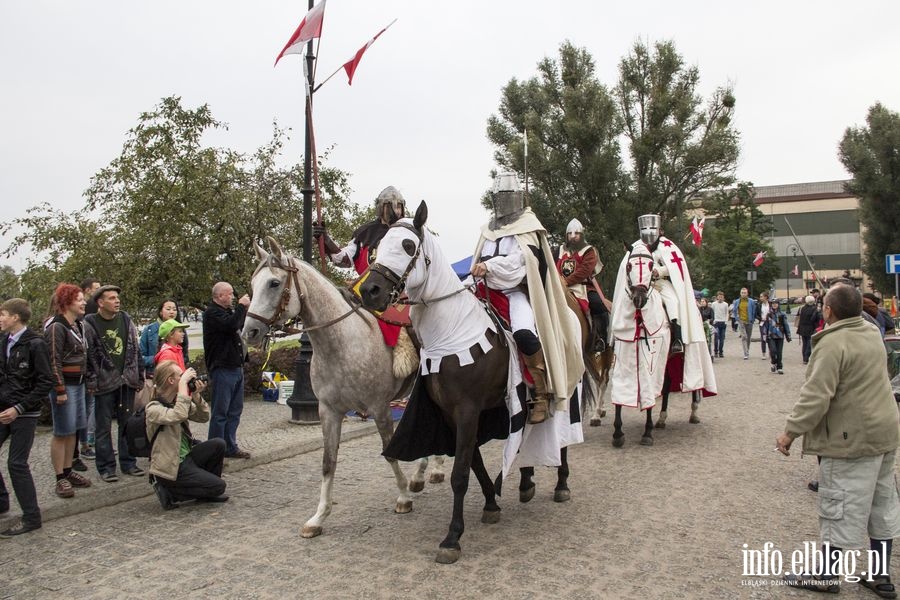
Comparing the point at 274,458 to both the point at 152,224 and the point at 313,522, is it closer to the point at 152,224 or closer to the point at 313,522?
the point at 313,522

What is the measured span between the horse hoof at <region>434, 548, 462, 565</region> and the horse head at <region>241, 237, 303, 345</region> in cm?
211

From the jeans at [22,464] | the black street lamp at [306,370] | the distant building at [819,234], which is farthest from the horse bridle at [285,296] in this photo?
the distant building at [819,234]

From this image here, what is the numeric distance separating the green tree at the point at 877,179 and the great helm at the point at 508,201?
36985mm

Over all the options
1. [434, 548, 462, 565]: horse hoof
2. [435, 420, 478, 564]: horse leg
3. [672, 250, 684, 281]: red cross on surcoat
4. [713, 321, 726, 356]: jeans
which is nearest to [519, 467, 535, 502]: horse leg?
[435, 420, 478, 564]: horse leg

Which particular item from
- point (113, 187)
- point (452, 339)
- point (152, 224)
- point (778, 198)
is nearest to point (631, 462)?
point (452, 339)

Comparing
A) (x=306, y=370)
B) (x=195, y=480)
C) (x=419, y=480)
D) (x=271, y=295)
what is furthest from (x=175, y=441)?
(x=306, y=370)

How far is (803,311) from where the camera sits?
1734 cm

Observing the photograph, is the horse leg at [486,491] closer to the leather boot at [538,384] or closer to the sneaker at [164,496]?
the leather boot at [538,384]

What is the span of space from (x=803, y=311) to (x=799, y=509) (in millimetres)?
13485

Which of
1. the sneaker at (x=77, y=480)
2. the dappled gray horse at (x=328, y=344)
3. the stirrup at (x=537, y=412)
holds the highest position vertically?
the dappled gray horse at (x=328, y=344)

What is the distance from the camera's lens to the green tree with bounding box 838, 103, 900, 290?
35219 mm

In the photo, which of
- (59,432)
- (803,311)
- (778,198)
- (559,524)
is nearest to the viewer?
(559,524)

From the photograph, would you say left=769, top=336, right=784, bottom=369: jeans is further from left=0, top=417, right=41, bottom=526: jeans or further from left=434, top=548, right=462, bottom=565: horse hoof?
left=0, top=417, right=41, bottom=526: jeans

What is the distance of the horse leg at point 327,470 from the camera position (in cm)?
515
